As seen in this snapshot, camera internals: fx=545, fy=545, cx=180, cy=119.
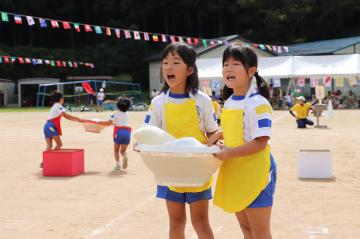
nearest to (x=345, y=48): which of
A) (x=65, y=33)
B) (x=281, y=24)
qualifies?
(x=281, y=24)

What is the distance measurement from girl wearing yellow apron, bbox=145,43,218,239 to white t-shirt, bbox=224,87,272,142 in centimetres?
38

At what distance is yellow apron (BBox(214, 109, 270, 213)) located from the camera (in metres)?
3.35

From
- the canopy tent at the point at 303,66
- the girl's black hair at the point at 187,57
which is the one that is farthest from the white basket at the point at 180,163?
the canopy tent at the point at 303,66

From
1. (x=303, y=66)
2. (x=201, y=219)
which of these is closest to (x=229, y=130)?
(x=201, y=219)

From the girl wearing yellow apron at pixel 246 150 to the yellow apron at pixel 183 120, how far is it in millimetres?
310

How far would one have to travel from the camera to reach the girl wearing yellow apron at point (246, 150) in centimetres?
333

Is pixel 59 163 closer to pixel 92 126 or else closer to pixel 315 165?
pixel 92 126

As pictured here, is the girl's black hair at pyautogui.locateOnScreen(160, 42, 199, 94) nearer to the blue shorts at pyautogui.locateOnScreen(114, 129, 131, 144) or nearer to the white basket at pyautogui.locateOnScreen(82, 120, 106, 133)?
the white basket at pyautogui.locateOnScreen(82, 120, 106, 133)

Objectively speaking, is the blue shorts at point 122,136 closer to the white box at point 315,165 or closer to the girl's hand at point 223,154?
the white box at point 315,165

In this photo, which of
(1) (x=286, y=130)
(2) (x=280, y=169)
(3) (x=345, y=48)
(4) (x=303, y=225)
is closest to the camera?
(4) (x=303, y=225)

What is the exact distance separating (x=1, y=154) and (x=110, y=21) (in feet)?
154

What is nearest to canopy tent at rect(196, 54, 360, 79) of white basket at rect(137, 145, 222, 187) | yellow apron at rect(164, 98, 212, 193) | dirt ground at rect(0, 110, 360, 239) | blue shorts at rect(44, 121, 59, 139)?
dirt ground at rect(0, 110, 360, 239)

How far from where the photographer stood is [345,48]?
4384 cm

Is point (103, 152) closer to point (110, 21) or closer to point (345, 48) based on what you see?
point (345, 48)
